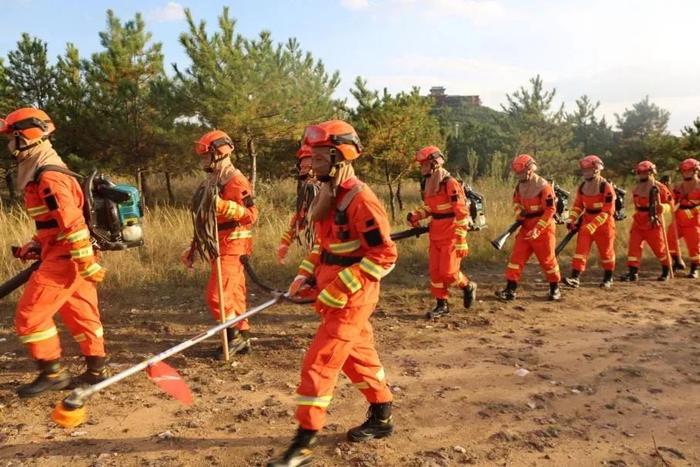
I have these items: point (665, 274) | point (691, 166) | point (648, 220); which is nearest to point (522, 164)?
point (648, 220)

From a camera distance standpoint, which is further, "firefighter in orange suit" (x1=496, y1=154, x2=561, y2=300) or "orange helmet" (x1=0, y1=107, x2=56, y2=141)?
"firefighter in orange suit" (x1=496, y1=154, x2=561, y2=300)

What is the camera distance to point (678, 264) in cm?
913

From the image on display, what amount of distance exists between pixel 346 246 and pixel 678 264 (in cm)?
825

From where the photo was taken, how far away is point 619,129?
2730 cm

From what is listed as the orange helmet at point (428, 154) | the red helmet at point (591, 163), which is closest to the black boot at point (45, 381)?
the orange helmet at point (428, 154)

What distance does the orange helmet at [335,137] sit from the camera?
10.6ft

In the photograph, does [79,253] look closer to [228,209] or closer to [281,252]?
[228,209]

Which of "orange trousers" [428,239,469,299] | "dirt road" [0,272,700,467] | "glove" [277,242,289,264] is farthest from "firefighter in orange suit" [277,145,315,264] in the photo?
"orange trousers" [428,239,469,299]

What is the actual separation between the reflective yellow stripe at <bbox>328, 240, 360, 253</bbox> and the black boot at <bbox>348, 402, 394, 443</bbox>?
1.11 m

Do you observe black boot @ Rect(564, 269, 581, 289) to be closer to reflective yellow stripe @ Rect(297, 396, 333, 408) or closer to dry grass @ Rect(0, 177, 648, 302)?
dry grass @ Rect(0, 177, 648, 302)

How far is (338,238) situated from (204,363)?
2.47 m

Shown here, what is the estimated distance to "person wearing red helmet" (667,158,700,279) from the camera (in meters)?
8.77

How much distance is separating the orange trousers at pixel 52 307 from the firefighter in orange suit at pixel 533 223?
5.33 m

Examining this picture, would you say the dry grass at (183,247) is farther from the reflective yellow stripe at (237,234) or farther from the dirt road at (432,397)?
the reflective yellow stripe at (237,234)
